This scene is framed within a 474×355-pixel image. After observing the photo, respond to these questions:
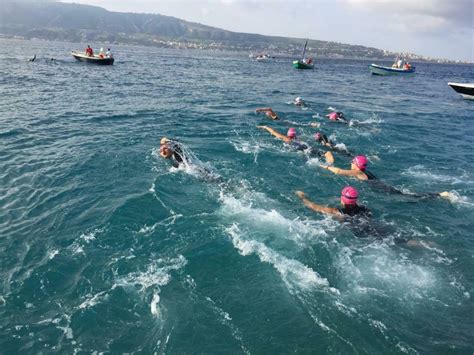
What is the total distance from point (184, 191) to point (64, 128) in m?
11.2

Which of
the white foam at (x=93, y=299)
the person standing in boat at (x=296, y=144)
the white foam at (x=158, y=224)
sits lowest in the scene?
the white foam at (x=93, y=299)

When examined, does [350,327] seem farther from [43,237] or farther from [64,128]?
[64,128]

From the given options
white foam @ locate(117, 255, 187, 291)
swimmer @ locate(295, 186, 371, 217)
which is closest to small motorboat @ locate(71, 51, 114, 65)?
swimmer @ locate(295, 186, 371, 217)

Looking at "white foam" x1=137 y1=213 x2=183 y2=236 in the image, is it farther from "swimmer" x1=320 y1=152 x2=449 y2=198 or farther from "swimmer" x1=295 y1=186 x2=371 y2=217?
"swimmer" x1=320 y1=152 x2=449 y2=198

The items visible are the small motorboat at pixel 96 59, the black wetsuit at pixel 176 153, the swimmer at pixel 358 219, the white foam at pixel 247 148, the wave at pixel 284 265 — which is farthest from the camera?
the small motorboat at pixel 96 59

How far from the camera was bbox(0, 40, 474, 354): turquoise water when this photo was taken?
7445 mm

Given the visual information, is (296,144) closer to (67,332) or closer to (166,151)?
(166,151)

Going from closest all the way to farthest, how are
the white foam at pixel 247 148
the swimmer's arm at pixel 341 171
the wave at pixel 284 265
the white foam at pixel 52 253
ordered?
the wave at pixel 284 265 → the white foam at pixel 52 253 → the swimmer's arm at pixel 341 171 → the white foam at pixel 247 148

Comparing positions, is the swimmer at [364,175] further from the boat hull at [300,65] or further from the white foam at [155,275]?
the boat hull at [300,65]

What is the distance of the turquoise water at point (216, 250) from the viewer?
7445 mm

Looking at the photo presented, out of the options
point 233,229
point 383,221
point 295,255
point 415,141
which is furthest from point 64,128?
point 415,141

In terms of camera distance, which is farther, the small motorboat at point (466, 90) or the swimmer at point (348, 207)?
the small motorboat at point (466, 90)

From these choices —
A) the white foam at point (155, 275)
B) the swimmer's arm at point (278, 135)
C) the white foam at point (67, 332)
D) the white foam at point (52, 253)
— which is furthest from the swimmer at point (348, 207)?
the swimmer's arm at point (278, 135)

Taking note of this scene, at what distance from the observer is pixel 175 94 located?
3481 centimetres
